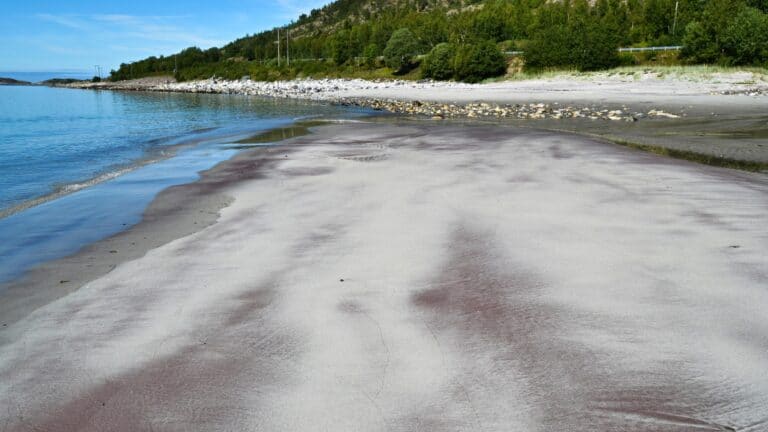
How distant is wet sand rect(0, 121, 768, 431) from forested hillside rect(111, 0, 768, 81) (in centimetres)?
4290

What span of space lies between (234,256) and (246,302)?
116 centimetres

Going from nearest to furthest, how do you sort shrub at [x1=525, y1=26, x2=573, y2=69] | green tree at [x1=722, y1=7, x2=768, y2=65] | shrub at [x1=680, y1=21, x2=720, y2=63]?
green tree at [x1=722, y1=7, x2=768, y2=65] → shrub at [x1=680, y1=21, x2=720, y2=63] → shrub at [x1=525, y1=26, x2=573, y2=69]

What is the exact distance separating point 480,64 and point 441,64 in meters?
6.82

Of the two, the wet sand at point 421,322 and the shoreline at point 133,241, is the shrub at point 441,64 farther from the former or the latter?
the wet sand at point 421,322

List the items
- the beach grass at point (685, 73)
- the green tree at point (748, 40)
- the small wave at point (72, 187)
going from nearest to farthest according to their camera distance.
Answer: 1. the small wave at point (72, 187)
2. the beach grass at point (685, 73)
3. the green tree at point (748, 40)

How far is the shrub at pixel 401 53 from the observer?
73.1 m

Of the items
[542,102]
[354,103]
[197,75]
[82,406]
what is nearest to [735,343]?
[82,406]

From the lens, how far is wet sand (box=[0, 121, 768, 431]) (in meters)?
2.69

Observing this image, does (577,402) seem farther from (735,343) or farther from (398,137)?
(398,137)

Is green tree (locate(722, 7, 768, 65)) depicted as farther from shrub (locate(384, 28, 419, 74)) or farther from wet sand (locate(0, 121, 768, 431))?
wet sand (locate(0, 121, 768, 431))

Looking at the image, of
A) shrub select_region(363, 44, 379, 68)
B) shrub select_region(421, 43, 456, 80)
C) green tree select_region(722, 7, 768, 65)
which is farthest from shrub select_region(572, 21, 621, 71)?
shrub select_region(363, 44, 379, 68)

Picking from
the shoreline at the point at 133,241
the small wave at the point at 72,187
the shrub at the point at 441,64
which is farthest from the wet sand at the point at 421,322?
the shrub at the point at 441,64

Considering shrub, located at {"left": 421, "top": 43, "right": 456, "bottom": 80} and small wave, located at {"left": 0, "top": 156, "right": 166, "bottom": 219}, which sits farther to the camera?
shrub, located at {"left": 421, "top": 43, "right": 456, "bottom": 80}

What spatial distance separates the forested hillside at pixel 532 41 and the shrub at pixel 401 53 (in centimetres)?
14
